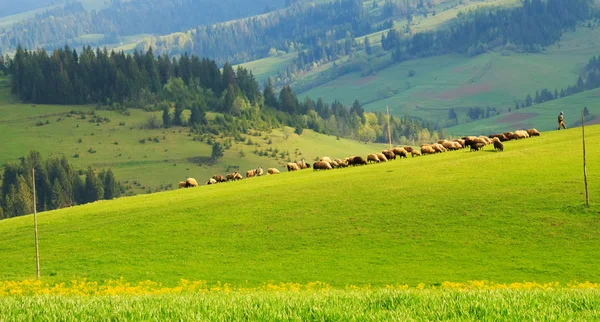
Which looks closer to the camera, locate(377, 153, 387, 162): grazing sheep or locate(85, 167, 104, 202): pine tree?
locate(377, 153, 387, 162): grazing sheep

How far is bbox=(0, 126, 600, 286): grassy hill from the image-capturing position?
4956 cm

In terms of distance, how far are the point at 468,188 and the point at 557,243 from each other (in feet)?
45.9

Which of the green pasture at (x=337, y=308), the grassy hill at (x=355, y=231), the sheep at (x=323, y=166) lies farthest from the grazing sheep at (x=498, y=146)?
the green pasture at (x=337, y=308)

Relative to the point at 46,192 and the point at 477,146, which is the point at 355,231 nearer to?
the point at 477,146

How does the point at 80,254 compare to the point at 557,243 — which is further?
the point at 80,254

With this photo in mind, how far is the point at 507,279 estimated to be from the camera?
1815 inches

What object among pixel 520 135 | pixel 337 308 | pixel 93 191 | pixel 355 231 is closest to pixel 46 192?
pixel 93 191

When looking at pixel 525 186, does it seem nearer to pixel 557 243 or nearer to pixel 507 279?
pixel 557 243

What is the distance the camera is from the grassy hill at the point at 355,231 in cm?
4956

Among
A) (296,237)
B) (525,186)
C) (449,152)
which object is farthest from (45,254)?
(449,152)

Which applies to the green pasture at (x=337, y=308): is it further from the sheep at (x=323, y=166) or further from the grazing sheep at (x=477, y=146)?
the sheep at (x=323, y=166)

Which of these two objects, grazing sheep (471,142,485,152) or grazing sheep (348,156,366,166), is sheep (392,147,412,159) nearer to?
grazing sheep (348,156,366,166)

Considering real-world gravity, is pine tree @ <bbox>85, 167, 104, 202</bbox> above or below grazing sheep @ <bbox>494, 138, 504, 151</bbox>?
below

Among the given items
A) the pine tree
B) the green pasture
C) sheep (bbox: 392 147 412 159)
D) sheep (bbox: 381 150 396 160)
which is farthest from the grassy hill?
the pine tree
